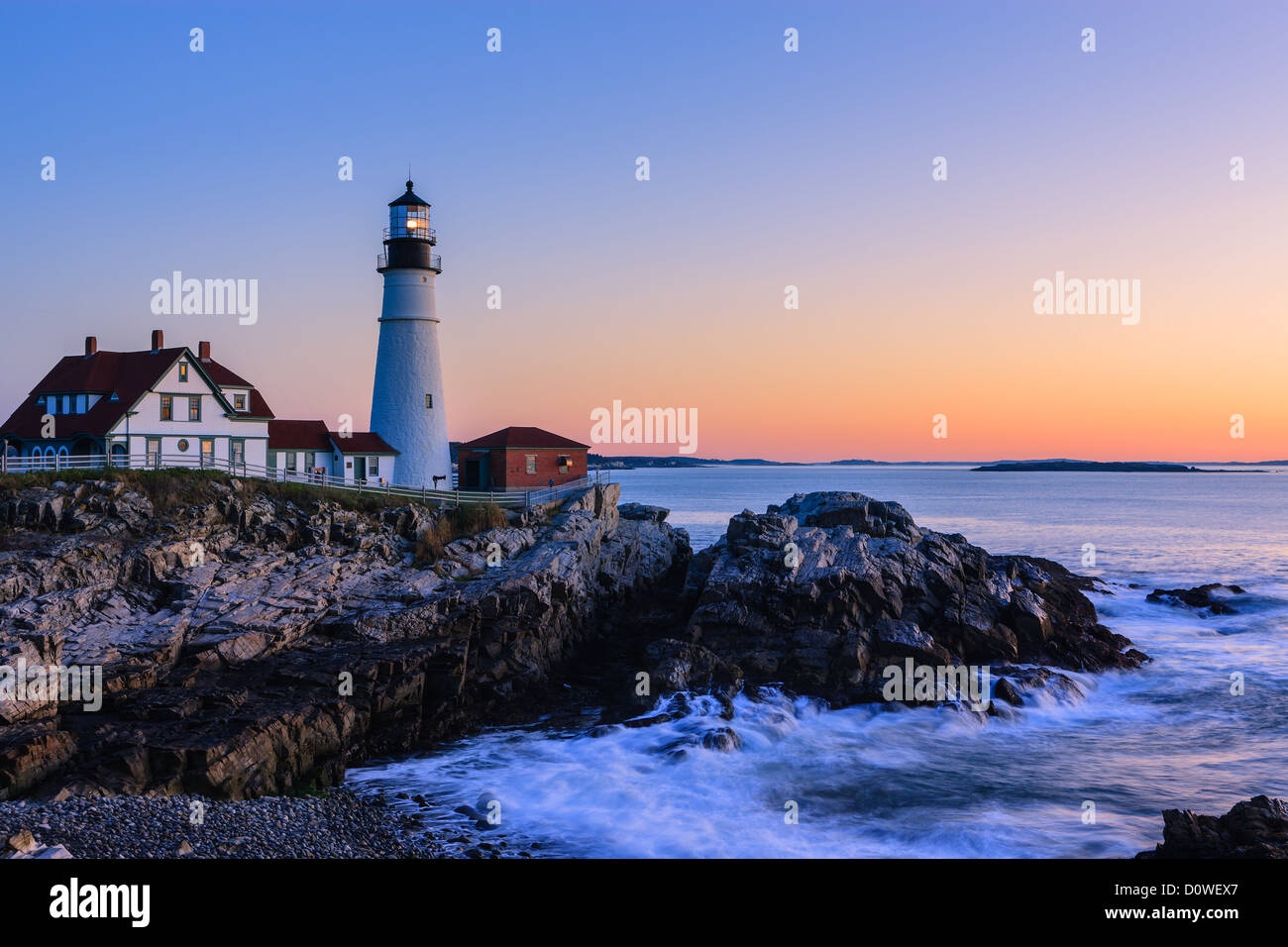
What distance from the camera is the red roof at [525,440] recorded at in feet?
138

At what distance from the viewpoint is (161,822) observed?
15094 millimetres

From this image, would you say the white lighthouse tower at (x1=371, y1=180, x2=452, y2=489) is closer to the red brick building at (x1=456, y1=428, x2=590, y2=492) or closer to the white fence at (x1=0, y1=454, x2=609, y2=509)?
the red brick building at (x1=456, y1=428, x2=590, y2=492)

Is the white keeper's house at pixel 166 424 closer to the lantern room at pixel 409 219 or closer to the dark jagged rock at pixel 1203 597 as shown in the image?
the lantern room at pixel 409 219

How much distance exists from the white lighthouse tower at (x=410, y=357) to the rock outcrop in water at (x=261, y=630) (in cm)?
1045

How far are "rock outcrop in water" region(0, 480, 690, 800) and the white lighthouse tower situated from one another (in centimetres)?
1045

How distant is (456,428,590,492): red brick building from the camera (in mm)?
41781

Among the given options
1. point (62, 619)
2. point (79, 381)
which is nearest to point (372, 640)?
point (62, 619)

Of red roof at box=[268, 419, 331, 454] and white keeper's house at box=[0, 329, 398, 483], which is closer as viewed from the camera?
white keeper's house at box=[0, 329, 398, 483]

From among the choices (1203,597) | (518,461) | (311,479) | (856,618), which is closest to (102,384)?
(311,479)

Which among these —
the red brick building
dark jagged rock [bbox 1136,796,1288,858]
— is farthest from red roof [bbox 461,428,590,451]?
dark jagged rock [bbox 1136,796,1288,858]

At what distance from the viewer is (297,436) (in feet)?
139
